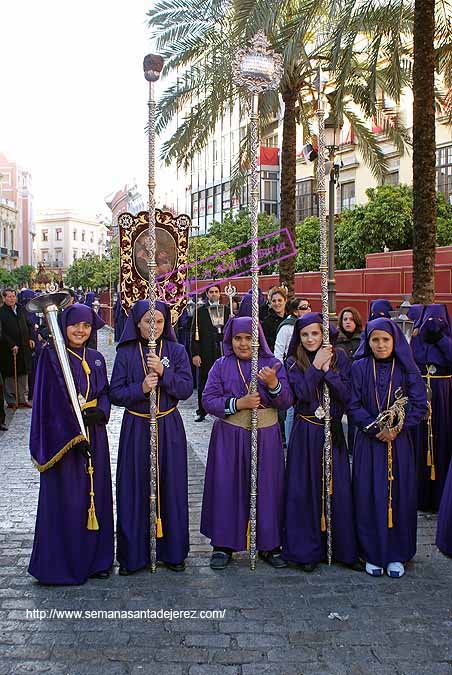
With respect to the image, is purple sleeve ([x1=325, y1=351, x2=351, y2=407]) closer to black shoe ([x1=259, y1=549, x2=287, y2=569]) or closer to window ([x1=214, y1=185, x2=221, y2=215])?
black shoe ([x1=259, y1=549, x2=287, y2=569])

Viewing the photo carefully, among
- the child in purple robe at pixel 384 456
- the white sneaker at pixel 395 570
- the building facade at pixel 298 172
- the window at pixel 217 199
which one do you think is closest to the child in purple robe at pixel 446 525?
the child in purple robe at pixel 384 456

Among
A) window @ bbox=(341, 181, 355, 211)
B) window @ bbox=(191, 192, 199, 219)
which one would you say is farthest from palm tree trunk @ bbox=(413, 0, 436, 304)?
window @ bbox=(191, 192, 199, 219)

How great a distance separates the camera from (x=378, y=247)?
2323cm

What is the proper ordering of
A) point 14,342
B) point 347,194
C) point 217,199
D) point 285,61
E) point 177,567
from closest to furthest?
point 177,567
point 285,61
point 14,342
point 347,194
point 217,199

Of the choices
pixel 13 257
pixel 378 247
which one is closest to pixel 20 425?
pixel 378 247

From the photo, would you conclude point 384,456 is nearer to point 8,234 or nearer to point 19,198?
point 8,234

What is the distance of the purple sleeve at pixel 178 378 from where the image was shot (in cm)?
526

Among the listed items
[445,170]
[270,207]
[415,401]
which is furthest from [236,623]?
[270,207]

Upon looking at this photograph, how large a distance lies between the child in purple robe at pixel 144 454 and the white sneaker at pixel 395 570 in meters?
1.46

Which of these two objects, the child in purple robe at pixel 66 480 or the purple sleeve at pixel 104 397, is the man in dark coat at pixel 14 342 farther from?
the child in purple robe at pixel 66 480

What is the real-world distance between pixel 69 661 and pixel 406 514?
2.57 metres

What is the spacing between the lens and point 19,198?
107m

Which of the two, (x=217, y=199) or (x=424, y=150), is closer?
(x=424, y=150)

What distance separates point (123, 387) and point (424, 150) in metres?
6.42
